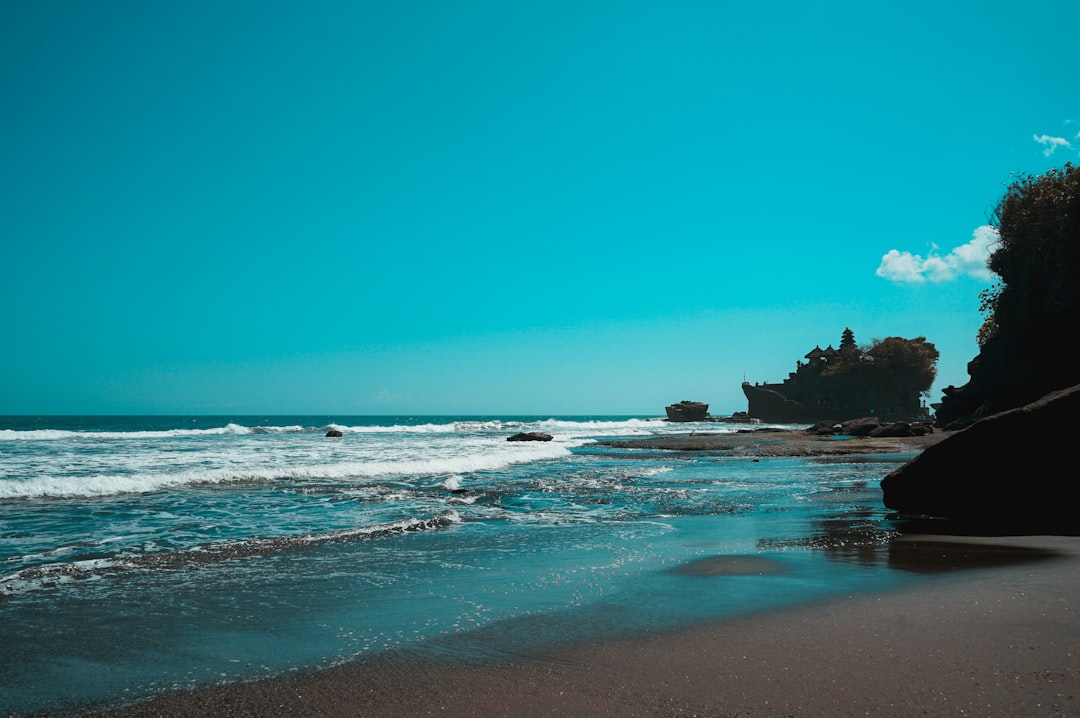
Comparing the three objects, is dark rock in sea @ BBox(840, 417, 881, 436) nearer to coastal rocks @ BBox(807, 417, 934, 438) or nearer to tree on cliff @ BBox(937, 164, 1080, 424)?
coastal rocks @ BBox(807, 417, 934, 438)

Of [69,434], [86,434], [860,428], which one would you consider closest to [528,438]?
[860,428]

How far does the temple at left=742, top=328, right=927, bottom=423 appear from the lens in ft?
318

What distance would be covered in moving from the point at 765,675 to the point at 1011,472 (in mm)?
8136

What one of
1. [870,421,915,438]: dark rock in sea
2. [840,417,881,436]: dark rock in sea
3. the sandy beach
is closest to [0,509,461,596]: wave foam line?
the sandy beach

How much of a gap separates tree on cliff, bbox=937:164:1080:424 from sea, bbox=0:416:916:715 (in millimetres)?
26490

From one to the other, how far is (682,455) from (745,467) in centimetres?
818

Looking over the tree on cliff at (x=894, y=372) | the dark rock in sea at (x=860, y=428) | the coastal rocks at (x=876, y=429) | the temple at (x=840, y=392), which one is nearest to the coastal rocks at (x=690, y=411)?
the temple at (x=840, y=392)

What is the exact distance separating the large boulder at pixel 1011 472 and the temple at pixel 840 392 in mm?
93613

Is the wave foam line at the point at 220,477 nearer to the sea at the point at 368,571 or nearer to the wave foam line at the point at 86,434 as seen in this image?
the sea at the point at 368,571

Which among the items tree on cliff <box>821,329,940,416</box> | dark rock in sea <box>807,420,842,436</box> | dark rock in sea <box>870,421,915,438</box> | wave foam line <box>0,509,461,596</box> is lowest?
dark rock in sea <box>807,420,842,436</box>

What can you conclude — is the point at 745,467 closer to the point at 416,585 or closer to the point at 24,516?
the point at 416,585

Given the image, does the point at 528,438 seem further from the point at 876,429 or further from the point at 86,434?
the point at 86,434

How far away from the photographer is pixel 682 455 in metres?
31.4

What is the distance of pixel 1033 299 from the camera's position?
37.4 meters
